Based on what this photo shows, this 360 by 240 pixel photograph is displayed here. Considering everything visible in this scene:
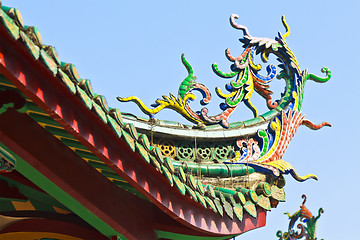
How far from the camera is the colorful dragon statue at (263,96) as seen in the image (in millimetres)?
7605

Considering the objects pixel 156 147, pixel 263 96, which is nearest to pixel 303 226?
pixel 263 96

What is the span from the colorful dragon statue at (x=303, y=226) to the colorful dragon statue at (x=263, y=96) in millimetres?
576

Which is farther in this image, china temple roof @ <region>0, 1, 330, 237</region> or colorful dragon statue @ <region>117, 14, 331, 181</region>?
colorful dragon statue @ <region>117, 14, 331, 181</region>

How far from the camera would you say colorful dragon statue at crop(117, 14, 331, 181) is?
7.61m

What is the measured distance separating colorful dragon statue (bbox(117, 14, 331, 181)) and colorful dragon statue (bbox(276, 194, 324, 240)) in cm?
58

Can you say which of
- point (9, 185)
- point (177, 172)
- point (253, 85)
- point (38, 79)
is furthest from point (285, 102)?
point (38, 79)

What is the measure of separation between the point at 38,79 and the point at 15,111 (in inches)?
20.6

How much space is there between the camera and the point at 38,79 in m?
3.74

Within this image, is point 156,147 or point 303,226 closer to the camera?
point 156,147

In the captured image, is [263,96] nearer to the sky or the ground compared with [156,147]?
nearer to the sky

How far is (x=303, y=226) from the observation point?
838cm

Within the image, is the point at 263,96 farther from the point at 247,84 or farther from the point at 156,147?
the point at 156,147

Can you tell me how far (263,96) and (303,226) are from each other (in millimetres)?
1519

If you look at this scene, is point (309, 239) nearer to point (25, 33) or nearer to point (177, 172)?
A: point (177, 172)
